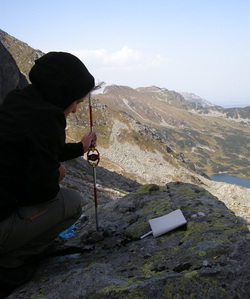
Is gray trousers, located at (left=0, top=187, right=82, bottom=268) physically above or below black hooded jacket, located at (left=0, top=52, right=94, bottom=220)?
below

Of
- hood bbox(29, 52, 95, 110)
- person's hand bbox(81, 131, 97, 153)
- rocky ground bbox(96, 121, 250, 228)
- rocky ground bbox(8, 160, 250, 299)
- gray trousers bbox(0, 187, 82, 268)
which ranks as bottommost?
rocky ground bbox(96, 121, 250, 228)

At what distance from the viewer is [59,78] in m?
4.69

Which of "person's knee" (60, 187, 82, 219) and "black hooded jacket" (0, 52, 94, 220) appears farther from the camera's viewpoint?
"person's knee" (60, 187, 82, 219)

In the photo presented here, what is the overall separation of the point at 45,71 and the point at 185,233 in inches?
209

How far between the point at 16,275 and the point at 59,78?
423 cm

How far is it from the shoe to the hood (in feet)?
11.8

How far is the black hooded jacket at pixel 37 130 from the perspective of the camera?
4.12 metres

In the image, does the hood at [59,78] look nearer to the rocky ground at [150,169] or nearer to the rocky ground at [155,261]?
the rocky ground at [155,261]

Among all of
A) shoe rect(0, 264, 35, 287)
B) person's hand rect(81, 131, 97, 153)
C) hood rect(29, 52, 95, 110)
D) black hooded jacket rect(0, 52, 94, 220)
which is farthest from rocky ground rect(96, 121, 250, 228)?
black hooded jacket rect(0, 52, 94, 220)

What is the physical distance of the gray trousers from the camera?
183 inches

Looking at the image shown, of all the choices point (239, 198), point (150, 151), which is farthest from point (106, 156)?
point (239, 198)

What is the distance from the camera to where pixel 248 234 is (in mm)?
5785

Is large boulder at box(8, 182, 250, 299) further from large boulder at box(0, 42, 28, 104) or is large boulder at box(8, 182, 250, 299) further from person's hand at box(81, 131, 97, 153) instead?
large boulder at box(0, 42, 28, 104)

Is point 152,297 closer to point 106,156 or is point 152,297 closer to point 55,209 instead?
point 55,209
